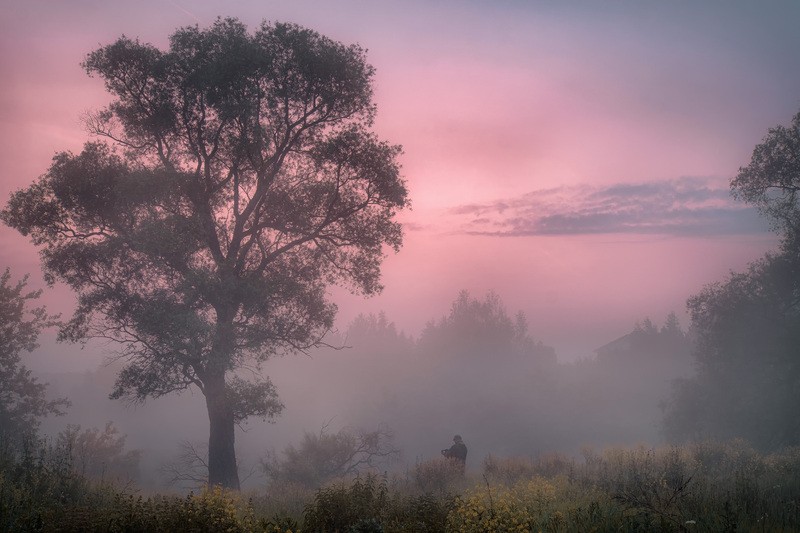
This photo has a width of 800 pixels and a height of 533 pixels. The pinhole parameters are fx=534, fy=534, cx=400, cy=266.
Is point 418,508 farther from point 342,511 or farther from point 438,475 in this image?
point 438,475

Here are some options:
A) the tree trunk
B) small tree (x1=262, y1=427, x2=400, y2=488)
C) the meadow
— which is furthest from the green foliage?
small tree (x1=262, y1=427, x2=400, y2=488)

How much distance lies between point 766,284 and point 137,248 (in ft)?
126

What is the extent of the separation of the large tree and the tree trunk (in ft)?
0.16

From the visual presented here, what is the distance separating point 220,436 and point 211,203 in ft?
26.9

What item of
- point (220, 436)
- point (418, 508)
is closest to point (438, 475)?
point (220, 436)

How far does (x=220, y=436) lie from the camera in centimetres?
1775

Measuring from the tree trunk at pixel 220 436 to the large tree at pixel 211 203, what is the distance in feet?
0.16

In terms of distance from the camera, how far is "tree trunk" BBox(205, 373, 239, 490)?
17.5 metres

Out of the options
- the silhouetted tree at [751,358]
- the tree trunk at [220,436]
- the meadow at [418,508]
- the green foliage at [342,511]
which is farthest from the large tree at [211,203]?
the silhouetted tree at [751,358]

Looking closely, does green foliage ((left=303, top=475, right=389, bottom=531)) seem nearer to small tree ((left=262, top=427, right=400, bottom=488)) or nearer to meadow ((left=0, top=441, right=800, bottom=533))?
meadow ((left=0, top=441, right=800, bottom=533))

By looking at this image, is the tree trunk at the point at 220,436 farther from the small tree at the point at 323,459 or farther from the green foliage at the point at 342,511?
the green foliage at the point at 342,511

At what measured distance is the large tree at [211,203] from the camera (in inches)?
674

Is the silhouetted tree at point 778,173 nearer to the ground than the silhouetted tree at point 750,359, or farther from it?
farther from it

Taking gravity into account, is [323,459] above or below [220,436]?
below
